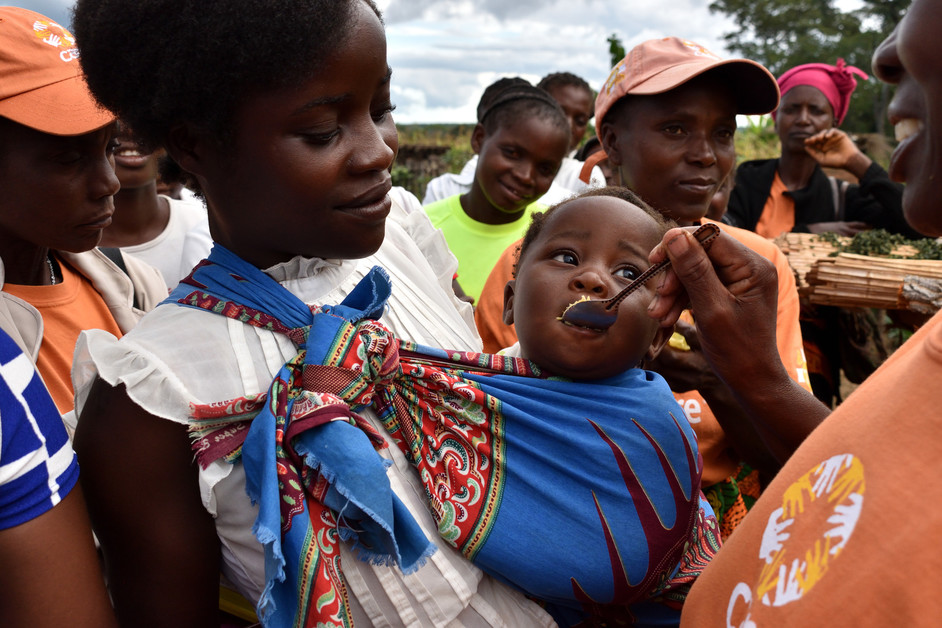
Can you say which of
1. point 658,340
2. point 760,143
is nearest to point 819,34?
point 760,143

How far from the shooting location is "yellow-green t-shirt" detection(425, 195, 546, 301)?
4.25m

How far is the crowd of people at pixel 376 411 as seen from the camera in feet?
3.71

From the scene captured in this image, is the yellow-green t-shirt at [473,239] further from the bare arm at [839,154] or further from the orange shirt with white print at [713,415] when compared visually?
the bare arm at [839,154]

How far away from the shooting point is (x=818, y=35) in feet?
94.4

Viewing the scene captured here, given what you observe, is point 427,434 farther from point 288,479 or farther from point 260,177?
point 260,177

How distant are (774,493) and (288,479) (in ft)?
2.73

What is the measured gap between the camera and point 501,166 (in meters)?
4.43

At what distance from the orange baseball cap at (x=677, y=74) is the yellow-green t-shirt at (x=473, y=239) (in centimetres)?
148

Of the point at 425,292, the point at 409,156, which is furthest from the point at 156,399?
the point at 409,156

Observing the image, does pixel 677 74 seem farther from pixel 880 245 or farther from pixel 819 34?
pixel 819 34

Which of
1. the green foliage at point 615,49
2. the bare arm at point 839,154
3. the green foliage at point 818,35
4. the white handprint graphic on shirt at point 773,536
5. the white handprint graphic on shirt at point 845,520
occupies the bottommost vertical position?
the green foliage at point 818,35

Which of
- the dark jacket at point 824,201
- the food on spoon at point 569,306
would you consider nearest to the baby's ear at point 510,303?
the food on spoon at point 569,306

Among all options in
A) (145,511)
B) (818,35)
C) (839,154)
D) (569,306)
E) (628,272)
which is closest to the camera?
(145,511)

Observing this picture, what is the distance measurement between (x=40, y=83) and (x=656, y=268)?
1.85m
